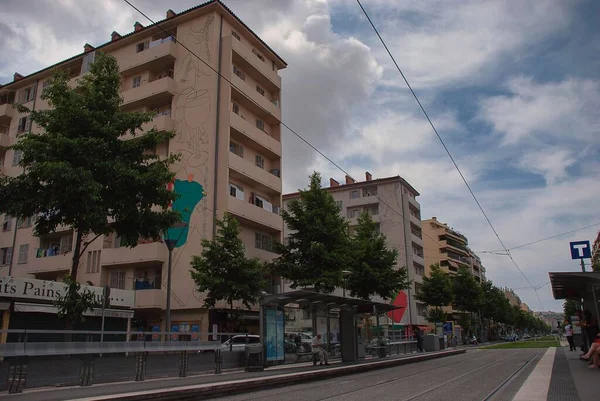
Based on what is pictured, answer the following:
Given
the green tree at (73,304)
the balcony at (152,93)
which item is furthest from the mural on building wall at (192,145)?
the green tree at (73,304)

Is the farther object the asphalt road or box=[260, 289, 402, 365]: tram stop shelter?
box=[260, 289, 402, 365]: tram stop shelter

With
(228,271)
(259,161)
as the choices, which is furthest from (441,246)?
(228,271)

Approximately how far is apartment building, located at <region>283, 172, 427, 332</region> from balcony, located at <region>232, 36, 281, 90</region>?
26073mm

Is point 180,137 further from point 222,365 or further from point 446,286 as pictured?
point 446,286

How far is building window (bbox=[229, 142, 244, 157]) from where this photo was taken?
38812mm

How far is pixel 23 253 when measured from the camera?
42219mm

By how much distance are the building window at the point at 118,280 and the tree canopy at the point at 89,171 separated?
20.0 meters

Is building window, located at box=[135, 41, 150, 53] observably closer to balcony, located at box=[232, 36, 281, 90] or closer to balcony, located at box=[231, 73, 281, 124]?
balcony, located at box=[232, 36, 281, 90]

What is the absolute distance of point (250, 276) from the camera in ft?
93.2

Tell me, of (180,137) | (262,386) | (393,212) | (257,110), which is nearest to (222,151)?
(180,137)

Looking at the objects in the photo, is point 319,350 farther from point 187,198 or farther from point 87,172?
point 187,198

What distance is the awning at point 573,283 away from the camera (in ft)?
52.8

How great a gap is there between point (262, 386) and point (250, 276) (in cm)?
1342

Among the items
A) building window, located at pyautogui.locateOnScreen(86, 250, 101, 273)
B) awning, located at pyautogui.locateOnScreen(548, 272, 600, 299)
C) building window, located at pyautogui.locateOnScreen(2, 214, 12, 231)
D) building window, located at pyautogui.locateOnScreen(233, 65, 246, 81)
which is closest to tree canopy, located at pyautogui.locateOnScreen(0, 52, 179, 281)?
awning, located at pyautogui.locateOnScreen(548, 272, 600, 299)
